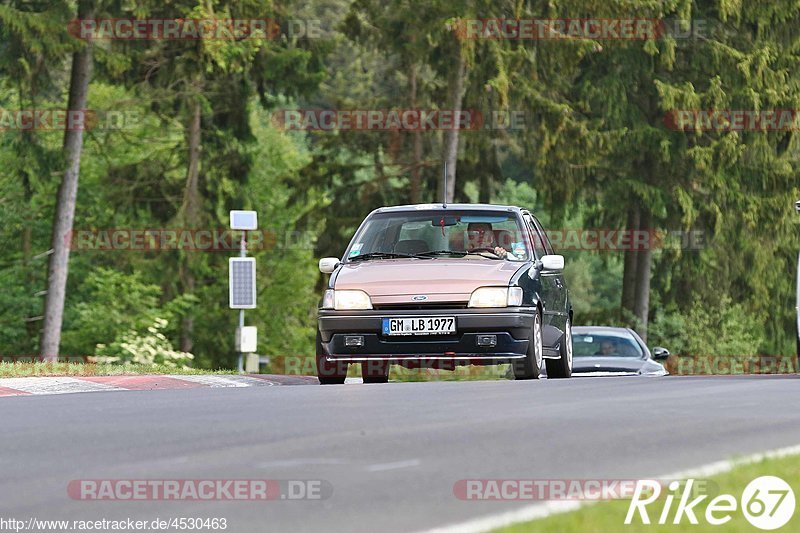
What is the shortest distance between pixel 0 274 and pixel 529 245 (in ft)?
118

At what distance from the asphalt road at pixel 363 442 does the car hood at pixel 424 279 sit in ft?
6.58

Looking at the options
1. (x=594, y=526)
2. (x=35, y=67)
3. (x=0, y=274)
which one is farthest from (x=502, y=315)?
(x=0, y=274)

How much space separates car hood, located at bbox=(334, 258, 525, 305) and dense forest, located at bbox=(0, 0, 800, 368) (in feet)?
49.1

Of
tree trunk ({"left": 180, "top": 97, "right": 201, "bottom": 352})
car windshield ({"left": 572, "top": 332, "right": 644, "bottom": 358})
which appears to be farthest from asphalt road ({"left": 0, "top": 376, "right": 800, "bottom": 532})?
tree trunk ({"left": 180, "top": 97, "right": 201, "bottom": 352})

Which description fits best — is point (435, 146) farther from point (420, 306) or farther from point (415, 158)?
point (420, 306)

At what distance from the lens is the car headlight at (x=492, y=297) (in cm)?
1625

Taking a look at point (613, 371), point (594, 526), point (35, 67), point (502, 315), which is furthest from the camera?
point (35, 67)

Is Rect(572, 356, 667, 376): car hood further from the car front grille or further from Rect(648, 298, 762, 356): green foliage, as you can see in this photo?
Rect(648, 298, 762, 356): green foliage

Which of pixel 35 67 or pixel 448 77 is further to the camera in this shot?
pixel 448 77

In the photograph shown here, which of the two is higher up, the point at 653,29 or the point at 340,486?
the point at 653,29

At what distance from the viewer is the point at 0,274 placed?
51.3 m

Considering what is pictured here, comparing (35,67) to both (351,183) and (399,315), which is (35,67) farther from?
(399,315)

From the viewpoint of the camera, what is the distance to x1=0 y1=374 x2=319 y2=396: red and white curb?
639 inches

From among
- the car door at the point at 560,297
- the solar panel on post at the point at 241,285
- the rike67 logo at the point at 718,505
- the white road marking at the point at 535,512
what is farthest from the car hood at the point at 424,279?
the solar panel on post at the point at 241,285
